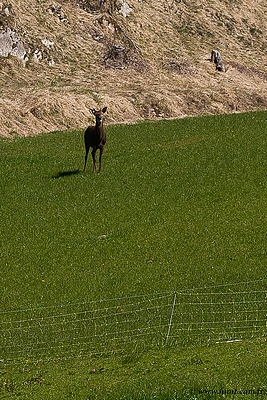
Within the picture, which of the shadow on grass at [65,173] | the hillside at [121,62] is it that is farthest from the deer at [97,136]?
the hillside at [121,62]

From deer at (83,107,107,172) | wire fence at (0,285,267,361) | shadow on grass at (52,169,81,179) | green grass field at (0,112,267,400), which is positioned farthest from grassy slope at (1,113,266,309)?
deer at (83,107,107,172)

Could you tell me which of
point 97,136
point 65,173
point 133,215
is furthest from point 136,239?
point 65,173

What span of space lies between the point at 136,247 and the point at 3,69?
122ft

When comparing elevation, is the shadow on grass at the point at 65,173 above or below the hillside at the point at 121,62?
above

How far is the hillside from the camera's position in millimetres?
54094

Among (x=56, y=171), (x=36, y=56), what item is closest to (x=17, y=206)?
(x=56, y=171)

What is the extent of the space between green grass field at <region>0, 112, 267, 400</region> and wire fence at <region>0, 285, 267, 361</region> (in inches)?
21.1

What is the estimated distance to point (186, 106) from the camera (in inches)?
2303

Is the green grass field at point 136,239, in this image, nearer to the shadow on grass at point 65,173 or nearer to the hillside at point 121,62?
the shadow on grass at point 65,173

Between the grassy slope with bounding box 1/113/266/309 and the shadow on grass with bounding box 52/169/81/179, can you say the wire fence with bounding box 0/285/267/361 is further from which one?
the shadow on grass with bounding box 52/169/81/179

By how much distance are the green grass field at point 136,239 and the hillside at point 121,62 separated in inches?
396

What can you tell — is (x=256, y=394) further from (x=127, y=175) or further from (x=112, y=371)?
(x=127, y=175)

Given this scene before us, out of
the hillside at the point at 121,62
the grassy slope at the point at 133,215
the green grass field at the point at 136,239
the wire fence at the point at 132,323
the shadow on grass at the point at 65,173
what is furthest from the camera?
the hillside at the point at 121,62

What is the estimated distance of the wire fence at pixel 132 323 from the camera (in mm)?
18672
